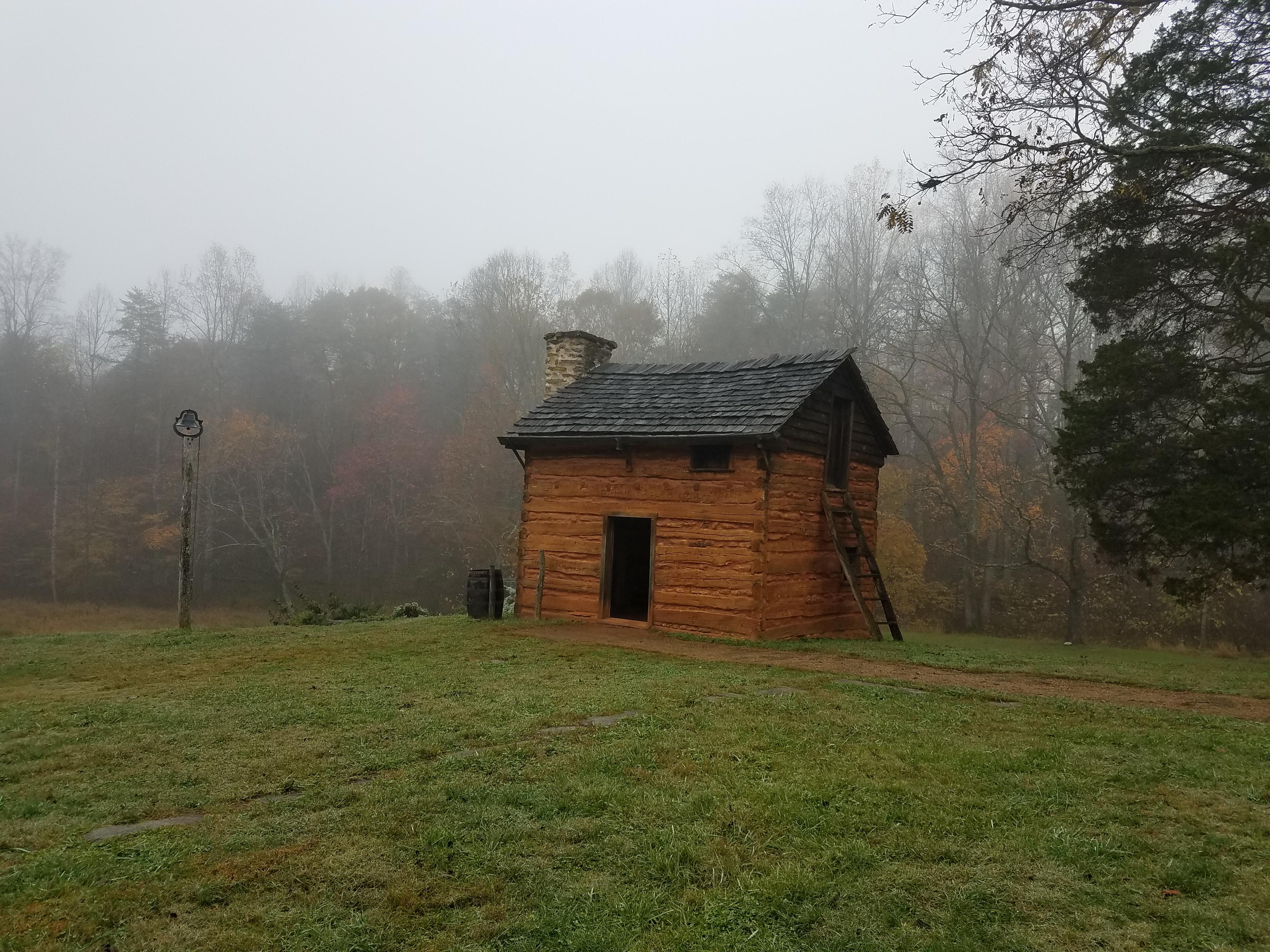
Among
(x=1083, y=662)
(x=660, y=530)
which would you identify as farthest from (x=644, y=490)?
(x=1083, y=662)

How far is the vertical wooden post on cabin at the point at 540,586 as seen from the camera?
51.5ft

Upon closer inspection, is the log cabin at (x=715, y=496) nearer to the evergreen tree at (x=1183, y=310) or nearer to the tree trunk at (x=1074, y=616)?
the evergreen tree at (x=1183, y=310)

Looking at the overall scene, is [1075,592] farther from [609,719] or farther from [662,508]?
[609,719]

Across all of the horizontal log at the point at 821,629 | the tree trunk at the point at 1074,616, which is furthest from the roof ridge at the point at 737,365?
the tree trunk at the point at 1074,616

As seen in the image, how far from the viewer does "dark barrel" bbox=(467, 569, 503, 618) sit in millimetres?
16047

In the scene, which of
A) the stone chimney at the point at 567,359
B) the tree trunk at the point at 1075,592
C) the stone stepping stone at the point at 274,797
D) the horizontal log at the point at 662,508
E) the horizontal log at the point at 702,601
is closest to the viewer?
the stone stepping stone at the point at 274,797

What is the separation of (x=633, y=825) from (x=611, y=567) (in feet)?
36.2

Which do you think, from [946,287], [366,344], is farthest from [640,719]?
[366,344]

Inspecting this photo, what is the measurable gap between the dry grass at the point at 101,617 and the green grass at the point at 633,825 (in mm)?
21167

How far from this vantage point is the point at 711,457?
14.4 m

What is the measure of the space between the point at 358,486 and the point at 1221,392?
35.3m

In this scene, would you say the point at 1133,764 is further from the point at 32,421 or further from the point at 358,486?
the point at 32,421

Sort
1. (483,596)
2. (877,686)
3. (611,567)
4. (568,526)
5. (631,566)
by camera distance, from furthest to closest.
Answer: (631,566) → (483,596) → (568,526) → (611,567) → (877,686)

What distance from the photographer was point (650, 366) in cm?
1795
